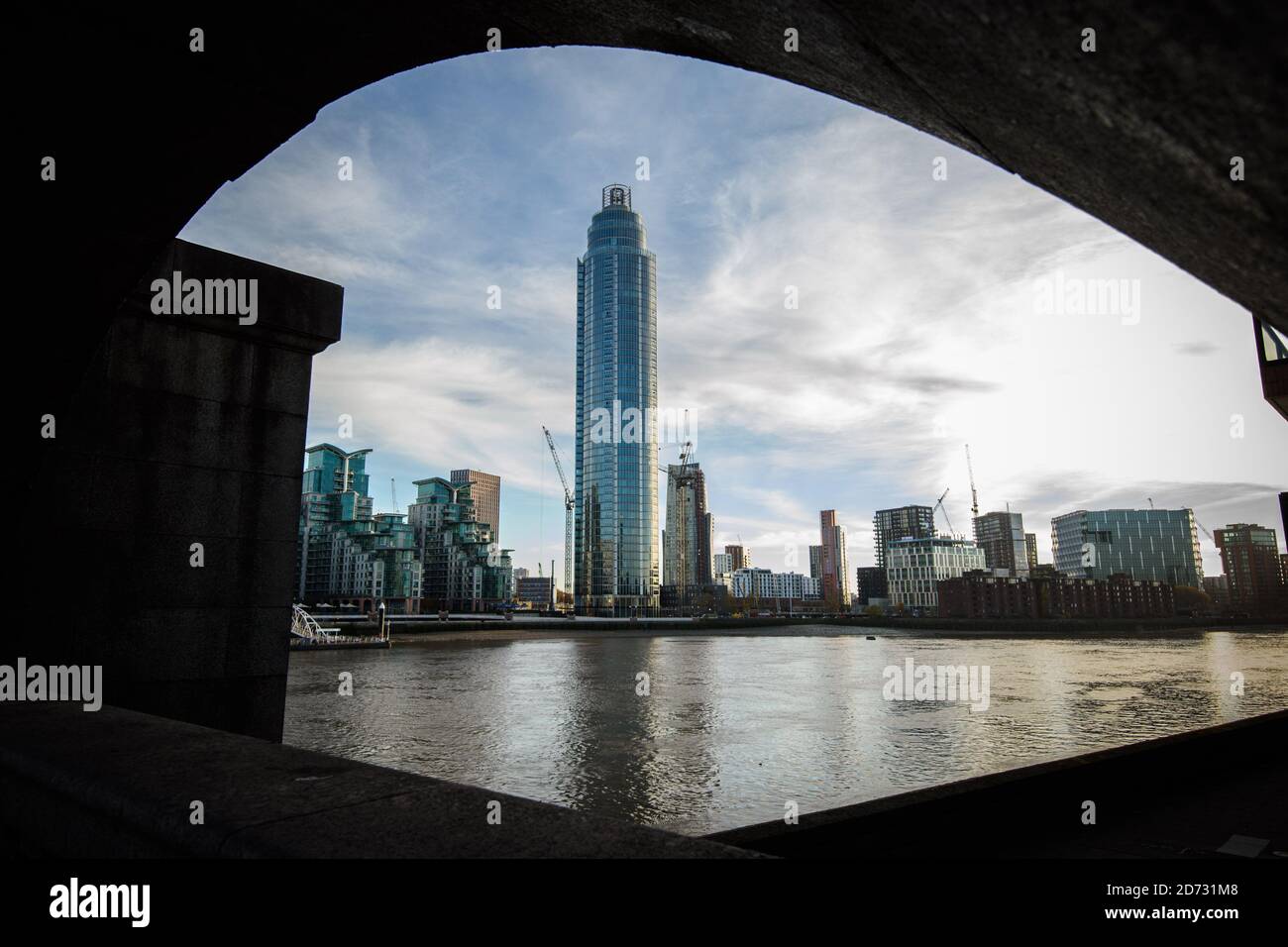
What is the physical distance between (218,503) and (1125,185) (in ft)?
24.4

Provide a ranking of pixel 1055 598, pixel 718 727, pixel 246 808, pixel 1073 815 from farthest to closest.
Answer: pixel 1055 598, pixel 718 727, pixel 1073 815, pixel 246 808

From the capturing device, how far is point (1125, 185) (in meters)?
1.77

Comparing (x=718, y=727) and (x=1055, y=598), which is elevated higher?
(x=718, y=727)

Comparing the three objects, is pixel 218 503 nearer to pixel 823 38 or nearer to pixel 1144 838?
pixel 823 38

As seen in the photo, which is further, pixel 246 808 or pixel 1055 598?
pixel 1055 598

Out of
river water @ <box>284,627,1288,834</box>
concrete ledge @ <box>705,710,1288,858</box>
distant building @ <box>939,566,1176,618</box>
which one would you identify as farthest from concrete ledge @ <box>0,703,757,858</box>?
distant building @ <box>939,566,1176,618</box>

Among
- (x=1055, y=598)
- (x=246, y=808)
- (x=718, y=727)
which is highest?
(x=246, y=808)

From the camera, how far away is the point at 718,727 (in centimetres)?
2403

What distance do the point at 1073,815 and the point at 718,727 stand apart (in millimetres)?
17919

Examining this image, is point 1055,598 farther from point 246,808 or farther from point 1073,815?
point 246,808

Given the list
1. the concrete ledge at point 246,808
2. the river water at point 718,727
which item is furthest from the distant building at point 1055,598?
the concrete ledge at point 246,808

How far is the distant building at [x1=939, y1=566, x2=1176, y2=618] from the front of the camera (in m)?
176

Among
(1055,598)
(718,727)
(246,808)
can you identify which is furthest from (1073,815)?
(1055,598)
